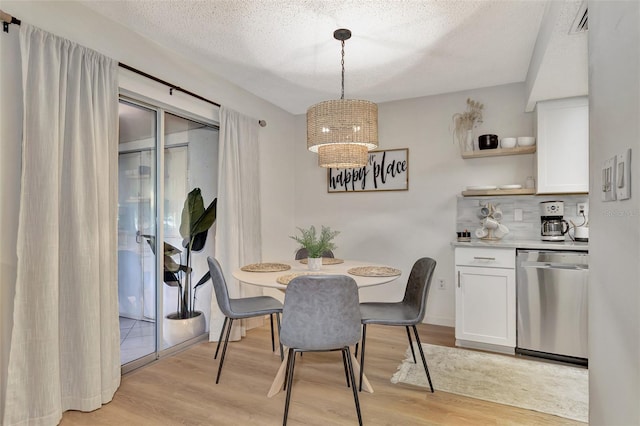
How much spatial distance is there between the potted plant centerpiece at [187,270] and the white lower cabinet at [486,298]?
93.5 inches

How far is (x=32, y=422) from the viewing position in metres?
1.86

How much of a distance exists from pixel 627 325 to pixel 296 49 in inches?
104

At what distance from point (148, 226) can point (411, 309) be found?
2.18 metres

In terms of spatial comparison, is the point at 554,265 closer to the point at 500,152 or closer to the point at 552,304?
the point at 552,304

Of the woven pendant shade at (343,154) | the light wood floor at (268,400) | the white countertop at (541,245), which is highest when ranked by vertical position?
the woven pendant shade at (343,154)

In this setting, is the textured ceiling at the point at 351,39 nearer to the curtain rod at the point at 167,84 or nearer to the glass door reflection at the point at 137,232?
the curtain rod at the point at 167,84

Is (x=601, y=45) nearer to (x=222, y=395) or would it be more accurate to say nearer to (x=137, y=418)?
(x=222, y=395)

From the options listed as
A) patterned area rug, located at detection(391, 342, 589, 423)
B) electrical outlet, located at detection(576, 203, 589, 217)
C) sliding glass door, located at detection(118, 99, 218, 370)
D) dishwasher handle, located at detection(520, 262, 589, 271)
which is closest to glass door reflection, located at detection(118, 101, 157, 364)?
sliding glass door, located at detection(118, 99, 218, 370)

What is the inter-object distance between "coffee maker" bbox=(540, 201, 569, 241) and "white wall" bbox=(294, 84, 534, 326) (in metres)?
0.38

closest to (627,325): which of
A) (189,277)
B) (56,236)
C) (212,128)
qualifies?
(56,236)

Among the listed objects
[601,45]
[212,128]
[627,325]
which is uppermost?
[212,128]

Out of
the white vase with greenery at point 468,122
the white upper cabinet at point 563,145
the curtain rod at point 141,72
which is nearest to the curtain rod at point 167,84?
the curtain rod at point 141,72

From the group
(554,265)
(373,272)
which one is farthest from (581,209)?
(373,272)

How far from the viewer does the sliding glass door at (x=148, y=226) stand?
2.78 metres
